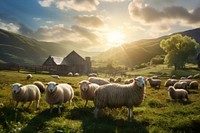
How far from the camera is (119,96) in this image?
47.1 feet

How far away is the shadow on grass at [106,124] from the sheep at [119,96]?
2.30 ft

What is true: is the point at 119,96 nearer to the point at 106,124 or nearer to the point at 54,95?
the point at 106,124

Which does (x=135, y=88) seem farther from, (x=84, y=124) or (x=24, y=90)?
(x=24, y=90)

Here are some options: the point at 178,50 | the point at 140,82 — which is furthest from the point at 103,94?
the point at 178,50

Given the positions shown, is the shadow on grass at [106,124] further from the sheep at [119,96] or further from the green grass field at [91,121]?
the sheep at [119,96]

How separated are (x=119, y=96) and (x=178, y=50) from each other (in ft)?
265

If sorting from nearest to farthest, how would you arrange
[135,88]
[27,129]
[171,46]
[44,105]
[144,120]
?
[27,129] → [144,120] → [135,88] → [44,105] → [171,46]

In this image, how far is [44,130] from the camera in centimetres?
1114

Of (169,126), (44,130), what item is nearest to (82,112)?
(44,130)

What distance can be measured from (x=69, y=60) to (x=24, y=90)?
69327 millimetres

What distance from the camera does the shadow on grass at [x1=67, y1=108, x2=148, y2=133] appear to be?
37.3 feet

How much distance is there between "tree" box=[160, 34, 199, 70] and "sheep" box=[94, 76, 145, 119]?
76.4 m

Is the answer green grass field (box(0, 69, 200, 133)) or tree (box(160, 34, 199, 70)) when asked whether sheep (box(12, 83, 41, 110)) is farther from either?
tree (box(160, 34, 199, 70))

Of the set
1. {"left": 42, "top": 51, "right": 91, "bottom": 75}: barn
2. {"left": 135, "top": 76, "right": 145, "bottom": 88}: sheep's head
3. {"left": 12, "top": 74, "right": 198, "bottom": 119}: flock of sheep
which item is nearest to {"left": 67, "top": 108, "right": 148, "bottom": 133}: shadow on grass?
{"left": 12, "top": 74, "right": 198, "bottom": 119}: flock of sheep
